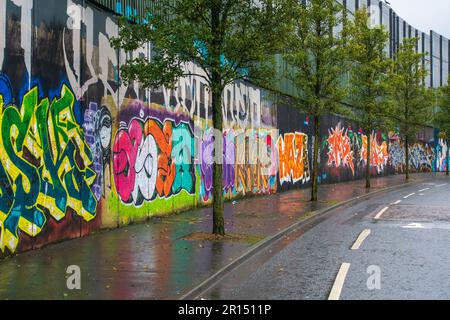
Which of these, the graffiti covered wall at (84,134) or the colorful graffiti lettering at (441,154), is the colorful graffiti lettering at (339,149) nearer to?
the graffiti covered wall at (84,134)

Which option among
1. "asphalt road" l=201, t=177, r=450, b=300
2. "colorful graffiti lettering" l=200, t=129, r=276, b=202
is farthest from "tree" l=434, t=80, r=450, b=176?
"asphalt road" l=201, t=177, r=450, b=300

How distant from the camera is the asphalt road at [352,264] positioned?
24.4 feet

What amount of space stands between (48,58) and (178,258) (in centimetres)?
463

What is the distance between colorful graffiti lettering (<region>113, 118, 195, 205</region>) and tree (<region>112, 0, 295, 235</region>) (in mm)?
2360

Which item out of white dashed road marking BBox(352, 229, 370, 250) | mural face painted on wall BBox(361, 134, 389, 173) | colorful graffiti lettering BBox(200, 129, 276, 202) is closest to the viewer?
white dashed road marking BBox(352, 229, 370, 250)

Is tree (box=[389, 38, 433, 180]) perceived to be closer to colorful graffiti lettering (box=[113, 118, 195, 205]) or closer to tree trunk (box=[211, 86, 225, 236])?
colorful graffiti lettering (box=[113, 118, 195, 205])

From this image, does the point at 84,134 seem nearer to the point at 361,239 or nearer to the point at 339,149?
the point at 361,239

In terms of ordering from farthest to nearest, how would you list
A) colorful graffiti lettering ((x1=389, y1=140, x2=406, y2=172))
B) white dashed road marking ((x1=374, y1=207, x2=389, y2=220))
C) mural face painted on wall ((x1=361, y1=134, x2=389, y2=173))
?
colorful graffiti lettering ((x1=389, y1=140, x2=406, y2=172))
mural face painted on wall ((x1=361, y1=134, x2=389, y2=173))
white dashed road marking ((x1=374, y1=207, x2=389, y2=220))

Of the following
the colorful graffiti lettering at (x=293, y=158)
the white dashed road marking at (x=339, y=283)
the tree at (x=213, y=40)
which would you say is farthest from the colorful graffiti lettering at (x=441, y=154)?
the white dashed road marking at (x=339, y=283)

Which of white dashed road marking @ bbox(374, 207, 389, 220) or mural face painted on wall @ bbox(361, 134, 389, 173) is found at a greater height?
mural face painted on wall @ bbox(361, 134, 389, 173)

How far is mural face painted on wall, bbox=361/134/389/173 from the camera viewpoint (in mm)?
41606

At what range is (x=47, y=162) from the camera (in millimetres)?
10227

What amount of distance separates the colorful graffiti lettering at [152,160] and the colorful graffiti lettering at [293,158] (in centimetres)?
981
